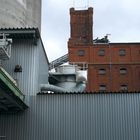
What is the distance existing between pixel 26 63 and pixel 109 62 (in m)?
45.0

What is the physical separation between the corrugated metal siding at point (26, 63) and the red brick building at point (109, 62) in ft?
136

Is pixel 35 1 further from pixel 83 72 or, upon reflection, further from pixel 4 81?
pixel 4 81

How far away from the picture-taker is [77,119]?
910 inches

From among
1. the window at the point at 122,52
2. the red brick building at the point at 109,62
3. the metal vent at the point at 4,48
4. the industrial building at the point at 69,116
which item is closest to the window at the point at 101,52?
the red brick building at the point at 109,62

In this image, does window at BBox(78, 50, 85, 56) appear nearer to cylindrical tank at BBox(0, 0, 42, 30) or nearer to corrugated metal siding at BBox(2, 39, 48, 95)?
cylindrical tank at BBox(0, 0, 42, 30)

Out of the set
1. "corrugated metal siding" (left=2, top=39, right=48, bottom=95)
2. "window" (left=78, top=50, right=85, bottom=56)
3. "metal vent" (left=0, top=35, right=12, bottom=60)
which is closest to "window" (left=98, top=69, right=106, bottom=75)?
"window" (left=78, top=50, right=85, bottom=56)

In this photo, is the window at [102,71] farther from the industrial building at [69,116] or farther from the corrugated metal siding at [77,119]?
the corrugated metal siding at [77,119]

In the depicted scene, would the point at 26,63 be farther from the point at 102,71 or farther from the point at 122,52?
the point at 122,52

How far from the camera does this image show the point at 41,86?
26.2 meters

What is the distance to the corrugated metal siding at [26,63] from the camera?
2400 cm

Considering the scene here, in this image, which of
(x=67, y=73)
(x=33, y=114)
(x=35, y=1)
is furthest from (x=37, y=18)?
(x=33, y=114)

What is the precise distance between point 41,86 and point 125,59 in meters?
44.8

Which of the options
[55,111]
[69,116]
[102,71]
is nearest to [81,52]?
[102,71]

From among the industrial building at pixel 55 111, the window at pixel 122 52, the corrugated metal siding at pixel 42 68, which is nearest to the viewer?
the industrial building at pixel 55 111
